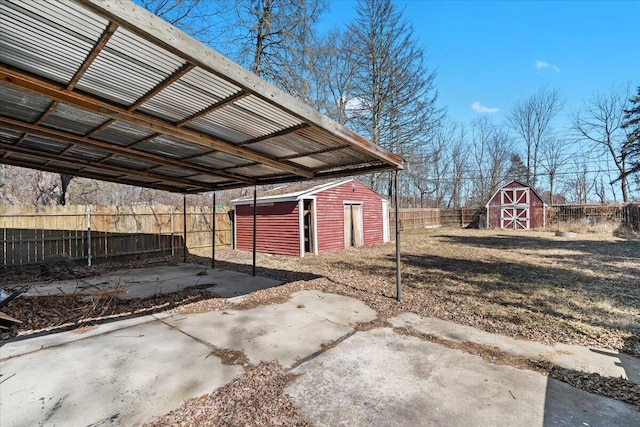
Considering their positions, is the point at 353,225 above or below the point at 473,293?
above

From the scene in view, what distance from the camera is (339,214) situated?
12.3 metres

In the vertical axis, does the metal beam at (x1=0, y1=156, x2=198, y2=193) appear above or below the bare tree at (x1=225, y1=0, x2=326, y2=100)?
below

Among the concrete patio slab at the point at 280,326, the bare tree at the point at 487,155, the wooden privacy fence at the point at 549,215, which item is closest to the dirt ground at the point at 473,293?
the concrete patio slab at the point at 280,326

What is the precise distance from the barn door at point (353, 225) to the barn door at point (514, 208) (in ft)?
50.9

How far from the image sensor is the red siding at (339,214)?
37.5 ft

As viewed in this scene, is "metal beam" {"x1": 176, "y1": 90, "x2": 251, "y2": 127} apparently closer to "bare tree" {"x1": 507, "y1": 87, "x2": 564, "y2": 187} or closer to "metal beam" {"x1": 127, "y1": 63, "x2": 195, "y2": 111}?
"metal beam" {"x1": 127, "y1": 63, "x2": 195, "y2": 111}

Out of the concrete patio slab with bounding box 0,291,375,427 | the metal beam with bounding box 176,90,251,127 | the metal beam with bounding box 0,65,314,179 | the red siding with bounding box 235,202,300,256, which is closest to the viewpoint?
the concrete patio slab with bounding box 0,291,375,427

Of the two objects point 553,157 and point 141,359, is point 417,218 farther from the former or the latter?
point 141,359

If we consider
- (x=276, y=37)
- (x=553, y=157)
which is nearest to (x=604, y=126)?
(x=553, y=157)

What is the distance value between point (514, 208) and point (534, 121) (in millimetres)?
11711

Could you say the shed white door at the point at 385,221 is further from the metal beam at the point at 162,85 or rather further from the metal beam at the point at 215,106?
the metal beam at the point at 162,85

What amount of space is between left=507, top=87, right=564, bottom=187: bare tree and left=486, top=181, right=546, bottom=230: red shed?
24.4 feet

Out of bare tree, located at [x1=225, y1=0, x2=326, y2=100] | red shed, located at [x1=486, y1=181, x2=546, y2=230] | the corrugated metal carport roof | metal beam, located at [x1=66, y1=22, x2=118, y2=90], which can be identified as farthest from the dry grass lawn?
red shed, located at [x1=486, y1=181, x2=546, y2=230]

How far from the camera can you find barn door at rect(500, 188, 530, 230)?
72.9 ft
